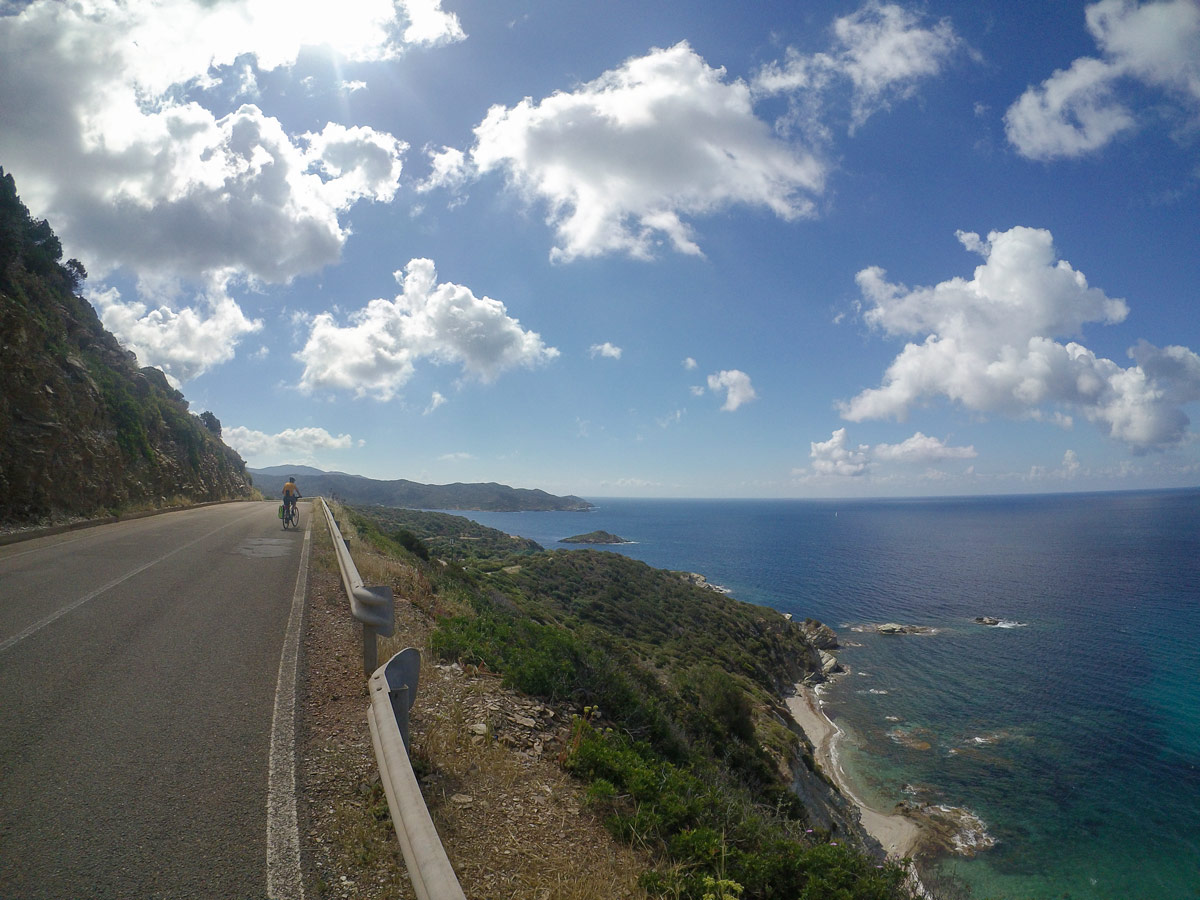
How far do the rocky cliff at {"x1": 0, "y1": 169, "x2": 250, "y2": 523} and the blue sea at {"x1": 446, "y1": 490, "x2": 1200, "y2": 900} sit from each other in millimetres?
32349

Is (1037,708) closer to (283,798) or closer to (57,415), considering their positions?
(283,798)

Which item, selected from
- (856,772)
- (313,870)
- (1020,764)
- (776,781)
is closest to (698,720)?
(776,781)

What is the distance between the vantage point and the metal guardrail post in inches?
82.6

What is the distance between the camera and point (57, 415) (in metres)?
16.5

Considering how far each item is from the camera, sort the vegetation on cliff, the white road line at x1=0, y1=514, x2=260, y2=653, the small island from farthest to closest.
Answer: the small island → the white road line at x1=0, y1=514, x2=260, y2=653 → the vegetation on cliff

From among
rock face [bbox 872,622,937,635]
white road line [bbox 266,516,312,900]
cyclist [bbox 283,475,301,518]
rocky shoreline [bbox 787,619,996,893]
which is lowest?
rock face [bbox 872,622,937,635]

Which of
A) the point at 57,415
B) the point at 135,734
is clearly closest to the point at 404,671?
the point at 135,734

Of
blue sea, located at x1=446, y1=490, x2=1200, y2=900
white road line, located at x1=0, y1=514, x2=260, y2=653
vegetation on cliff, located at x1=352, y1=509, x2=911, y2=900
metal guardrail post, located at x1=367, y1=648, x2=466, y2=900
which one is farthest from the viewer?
blue sea, located at x1=446, y1=490, x2=1200, y2=900

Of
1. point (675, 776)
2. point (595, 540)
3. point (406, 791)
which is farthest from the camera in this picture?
point (595, 540)

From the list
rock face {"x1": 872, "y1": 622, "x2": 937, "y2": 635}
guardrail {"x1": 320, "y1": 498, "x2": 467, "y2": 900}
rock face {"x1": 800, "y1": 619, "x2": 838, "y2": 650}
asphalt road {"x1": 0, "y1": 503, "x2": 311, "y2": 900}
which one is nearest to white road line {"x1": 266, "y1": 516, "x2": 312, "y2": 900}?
asphalt road {"x1": 0, "y1": 503, "x2": 311, "y2": 900}

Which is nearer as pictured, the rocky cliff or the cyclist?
the rocky cliff

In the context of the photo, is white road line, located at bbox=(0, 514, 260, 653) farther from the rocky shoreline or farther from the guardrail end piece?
the rocky shoreline

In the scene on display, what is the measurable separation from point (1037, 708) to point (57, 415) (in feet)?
165

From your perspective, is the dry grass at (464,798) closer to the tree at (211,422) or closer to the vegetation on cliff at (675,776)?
the vegetation on cliff at (675,776)
